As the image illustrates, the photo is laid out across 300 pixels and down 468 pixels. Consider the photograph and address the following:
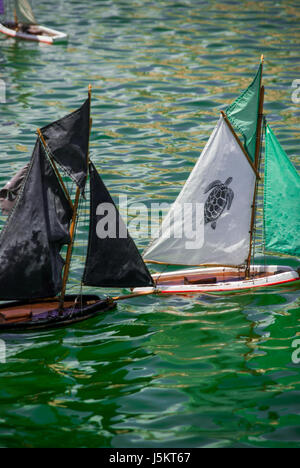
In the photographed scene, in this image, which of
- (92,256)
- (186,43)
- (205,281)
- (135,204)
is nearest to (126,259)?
(92,256)

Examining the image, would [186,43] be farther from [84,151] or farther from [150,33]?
[84,151]

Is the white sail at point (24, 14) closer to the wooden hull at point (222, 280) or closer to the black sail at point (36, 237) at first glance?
the wooden hull at point (222, 280)

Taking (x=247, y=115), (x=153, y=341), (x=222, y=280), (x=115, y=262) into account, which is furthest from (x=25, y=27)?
(x=153, y=341)

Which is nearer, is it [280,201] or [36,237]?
[36,237]

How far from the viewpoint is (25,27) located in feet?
156

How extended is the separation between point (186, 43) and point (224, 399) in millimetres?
31313

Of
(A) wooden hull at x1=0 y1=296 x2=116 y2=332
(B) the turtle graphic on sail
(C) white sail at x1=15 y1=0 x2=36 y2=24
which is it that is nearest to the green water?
(A) wooden hull at x1=0 y1=296 x2=116 y2=332

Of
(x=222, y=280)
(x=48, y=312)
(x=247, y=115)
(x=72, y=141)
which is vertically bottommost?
(x=48, y=312)

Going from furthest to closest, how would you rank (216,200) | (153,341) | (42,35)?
(42,35), (216,200), (153,341)

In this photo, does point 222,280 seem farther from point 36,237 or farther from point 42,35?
point 42,35

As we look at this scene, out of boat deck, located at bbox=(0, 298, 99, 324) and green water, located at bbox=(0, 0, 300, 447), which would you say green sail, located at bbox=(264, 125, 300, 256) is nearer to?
green water, located at bbox=(0, 0, 300, 447)

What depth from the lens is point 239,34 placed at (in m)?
46.1

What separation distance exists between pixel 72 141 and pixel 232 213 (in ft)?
17.6

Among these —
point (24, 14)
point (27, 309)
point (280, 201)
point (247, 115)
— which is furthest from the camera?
point (24, 14)
